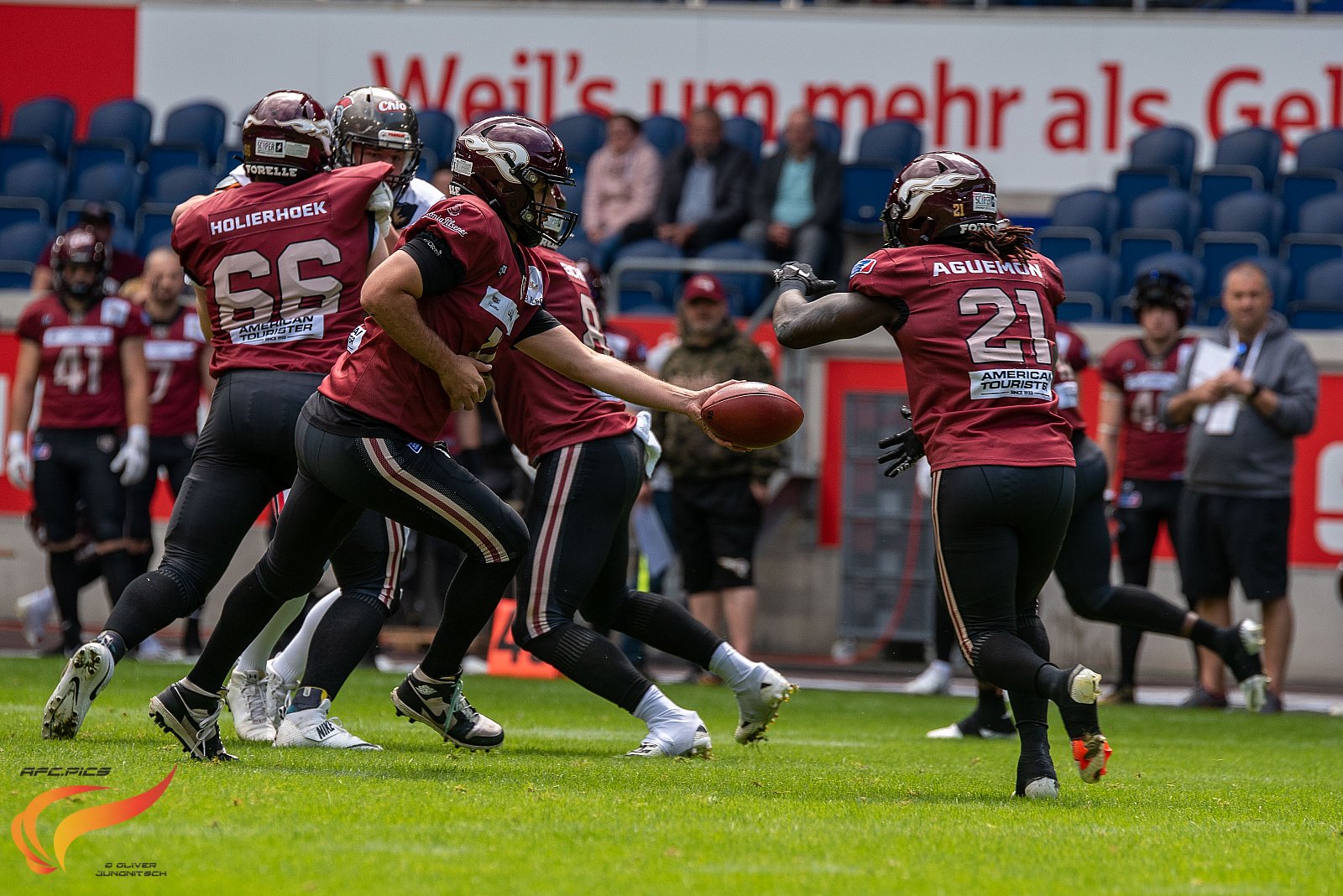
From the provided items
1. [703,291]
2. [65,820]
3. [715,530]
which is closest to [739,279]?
[703,291]

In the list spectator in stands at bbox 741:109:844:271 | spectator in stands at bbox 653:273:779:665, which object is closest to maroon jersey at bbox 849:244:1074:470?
spectator in stands at bbox 653:273:779:665

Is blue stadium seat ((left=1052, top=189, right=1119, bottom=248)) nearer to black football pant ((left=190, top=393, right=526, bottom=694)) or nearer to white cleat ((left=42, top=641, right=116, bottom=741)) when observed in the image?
black football pant ((left=190, top=393, right=526, bottom=694))

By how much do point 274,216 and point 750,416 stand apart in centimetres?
168

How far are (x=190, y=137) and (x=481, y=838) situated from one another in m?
12.0

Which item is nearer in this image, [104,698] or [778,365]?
[104,698]

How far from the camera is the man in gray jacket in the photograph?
895cm

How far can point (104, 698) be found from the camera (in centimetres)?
689

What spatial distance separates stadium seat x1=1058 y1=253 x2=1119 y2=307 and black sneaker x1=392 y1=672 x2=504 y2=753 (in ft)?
24.3

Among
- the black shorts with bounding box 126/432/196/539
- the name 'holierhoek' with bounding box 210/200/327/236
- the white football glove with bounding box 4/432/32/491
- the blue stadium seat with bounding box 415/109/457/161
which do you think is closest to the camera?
the name 'holierhoek' with bounding box 210/200/327/236

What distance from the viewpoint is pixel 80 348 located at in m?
9.31

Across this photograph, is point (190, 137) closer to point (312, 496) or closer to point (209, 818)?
point (312, 496)

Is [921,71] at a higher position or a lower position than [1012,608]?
higher

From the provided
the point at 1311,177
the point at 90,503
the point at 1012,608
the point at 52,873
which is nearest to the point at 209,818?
the point at 52,873

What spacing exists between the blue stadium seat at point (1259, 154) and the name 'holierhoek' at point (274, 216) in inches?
381
